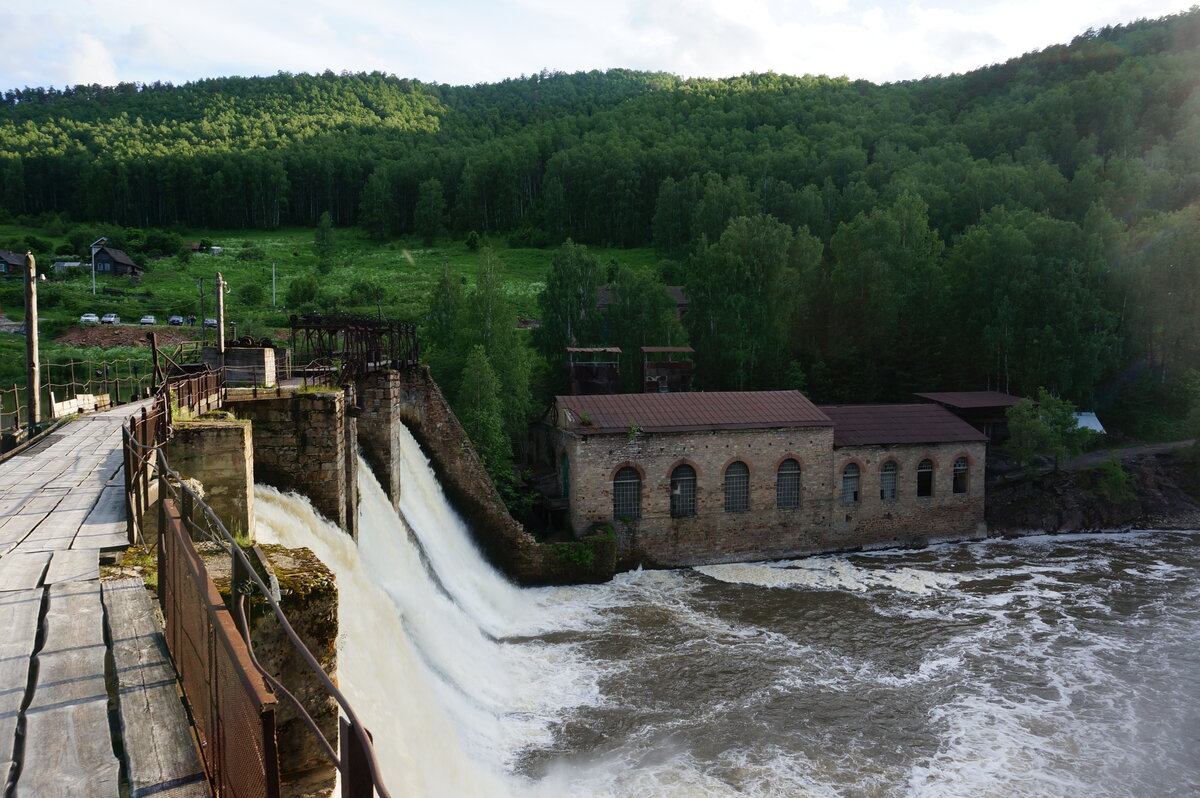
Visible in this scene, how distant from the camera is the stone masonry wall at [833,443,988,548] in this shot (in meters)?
27.9

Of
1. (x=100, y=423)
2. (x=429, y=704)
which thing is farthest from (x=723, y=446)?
(x=100, y=423)

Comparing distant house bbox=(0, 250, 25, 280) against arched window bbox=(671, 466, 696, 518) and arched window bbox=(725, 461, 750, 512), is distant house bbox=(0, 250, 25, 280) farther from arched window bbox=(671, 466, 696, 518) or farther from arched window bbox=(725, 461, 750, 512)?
arched window bbox=(725, 461, 750, 512)

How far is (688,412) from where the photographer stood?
87.3ft

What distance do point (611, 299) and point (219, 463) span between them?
112 feet

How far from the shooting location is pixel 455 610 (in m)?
17.0

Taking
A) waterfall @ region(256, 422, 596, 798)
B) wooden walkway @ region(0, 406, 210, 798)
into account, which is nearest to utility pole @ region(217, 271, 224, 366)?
waterfall @ region(256, 422, 596, 798)

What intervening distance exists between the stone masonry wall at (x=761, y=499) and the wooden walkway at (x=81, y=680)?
59.9 ft

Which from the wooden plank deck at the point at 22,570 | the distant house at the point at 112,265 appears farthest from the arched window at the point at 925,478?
the distant house at the point at 112,265

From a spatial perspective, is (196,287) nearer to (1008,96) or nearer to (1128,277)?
(1128,277)

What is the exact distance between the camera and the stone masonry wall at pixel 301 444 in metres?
13.8

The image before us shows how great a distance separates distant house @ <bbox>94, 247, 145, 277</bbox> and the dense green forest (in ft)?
90.6

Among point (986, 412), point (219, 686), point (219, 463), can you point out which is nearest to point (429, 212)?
point (986, 412)

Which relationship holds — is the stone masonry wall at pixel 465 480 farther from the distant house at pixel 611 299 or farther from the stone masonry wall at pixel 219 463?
the distant house at pixel 611 299

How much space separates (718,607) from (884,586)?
5.86 m
